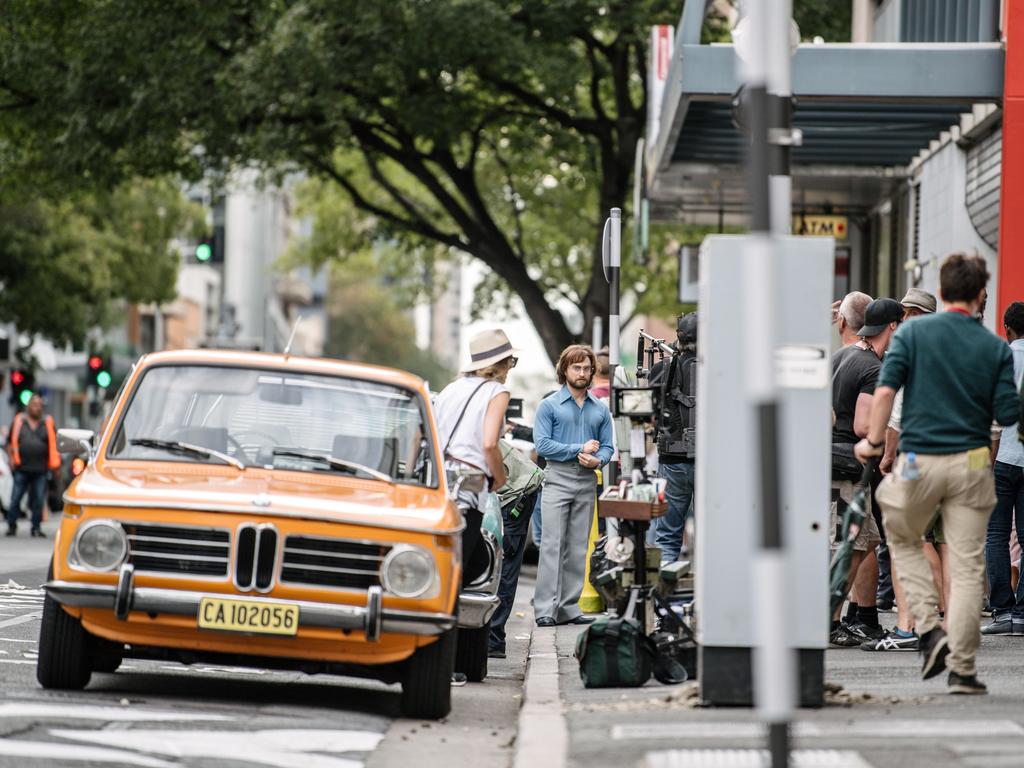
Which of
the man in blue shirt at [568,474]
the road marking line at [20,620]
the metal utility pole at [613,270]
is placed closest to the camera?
the metal utility pole at [613,270]

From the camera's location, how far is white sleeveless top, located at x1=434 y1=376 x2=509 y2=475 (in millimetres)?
10570

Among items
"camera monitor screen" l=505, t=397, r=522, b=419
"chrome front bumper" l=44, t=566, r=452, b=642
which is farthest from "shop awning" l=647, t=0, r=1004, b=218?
"chrome front bumper" l=44, t=566, r=452, b=642

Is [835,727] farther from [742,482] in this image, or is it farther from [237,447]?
[237,447]

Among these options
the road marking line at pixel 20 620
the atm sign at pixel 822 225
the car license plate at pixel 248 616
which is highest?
the atm sign at pixel 822 225

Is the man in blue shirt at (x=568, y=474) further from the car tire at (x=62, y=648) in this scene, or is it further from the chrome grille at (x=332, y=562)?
the car tire at (x=62, y=648)

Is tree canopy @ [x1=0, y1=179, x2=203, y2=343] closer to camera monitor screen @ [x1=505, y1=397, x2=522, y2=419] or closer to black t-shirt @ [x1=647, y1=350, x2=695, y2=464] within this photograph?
camera monitor screen @ [x1=505, y1=397, x2=522, y2=419]

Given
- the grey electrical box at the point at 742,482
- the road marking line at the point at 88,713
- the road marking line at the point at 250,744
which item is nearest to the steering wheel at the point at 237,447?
the road marking line at the point at 88,713

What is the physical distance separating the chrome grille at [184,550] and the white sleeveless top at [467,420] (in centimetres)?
223

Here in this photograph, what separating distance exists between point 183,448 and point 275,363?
68cm

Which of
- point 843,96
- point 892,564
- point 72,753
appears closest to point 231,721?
point 72,753

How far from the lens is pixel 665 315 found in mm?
46906

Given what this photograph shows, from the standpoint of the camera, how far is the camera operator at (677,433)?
11789mm

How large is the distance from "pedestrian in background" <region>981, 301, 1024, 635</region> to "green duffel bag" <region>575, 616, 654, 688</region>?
318 centimetres

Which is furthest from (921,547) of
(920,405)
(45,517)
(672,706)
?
(45,517)
